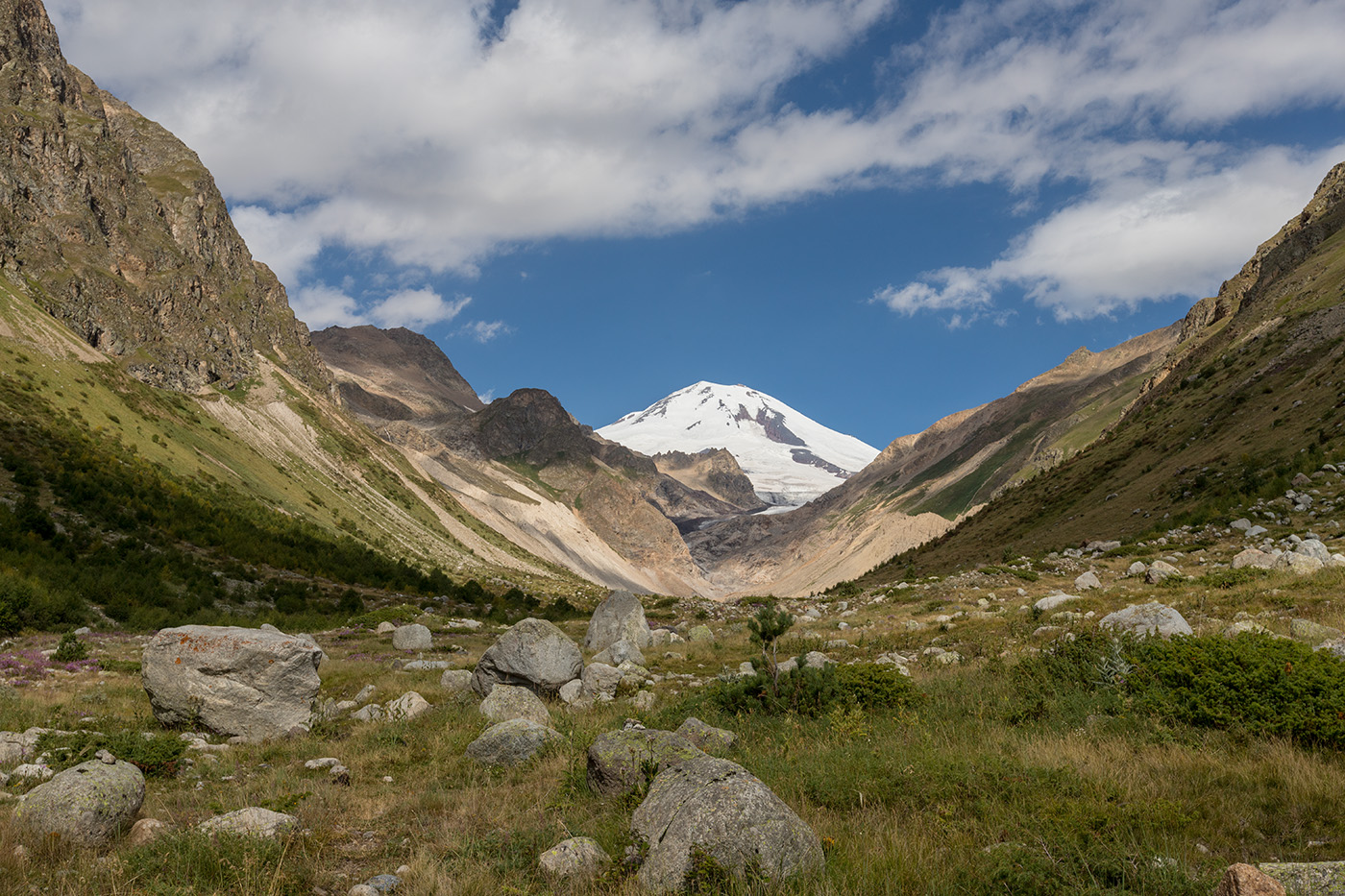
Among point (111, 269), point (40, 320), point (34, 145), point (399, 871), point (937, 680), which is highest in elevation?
point (34, 145)

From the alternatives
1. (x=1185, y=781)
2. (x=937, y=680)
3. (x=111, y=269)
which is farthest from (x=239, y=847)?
(x=111, y=269)

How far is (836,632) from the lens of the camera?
2375 centimetres

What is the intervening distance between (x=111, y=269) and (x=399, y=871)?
339 ft

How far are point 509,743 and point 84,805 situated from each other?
576cm

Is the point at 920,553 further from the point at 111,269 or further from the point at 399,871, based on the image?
the point at 111,269

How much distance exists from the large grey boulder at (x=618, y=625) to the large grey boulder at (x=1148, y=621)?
17.7 m

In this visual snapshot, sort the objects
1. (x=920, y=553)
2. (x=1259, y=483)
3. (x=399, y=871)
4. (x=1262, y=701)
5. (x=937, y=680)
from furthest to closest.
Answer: (x=920, y=553), (x=1259, y=483), (x=937, y=680), (x=1262, y=701), (x=399, y=871)

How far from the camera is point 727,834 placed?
6.14m

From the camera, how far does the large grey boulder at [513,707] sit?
14.2m

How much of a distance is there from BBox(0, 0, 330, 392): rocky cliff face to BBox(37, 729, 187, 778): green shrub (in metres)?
69.8

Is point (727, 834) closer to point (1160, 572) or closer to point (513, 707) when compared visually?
point (513, 707)

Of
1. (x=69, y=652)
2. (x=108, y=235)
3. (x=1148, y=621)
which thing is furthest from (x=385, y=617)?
(x=108, y=235)

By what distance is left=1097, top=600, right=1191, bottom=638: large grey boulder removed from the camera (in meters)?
12.5

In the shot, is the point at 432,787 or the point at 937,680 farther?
the point at 937,680
